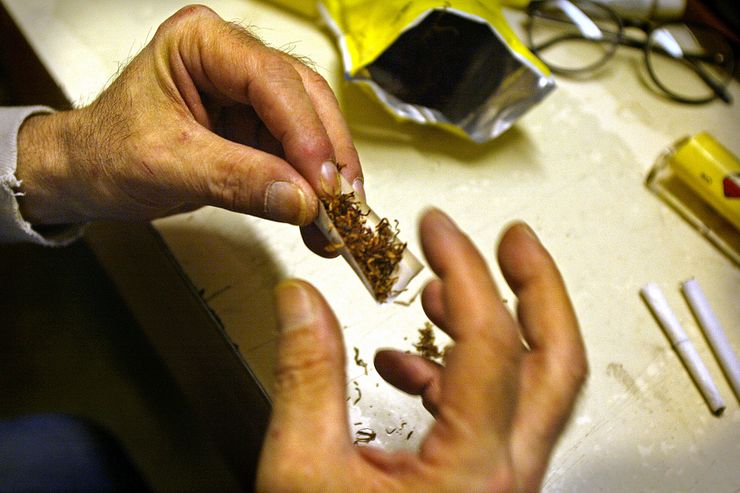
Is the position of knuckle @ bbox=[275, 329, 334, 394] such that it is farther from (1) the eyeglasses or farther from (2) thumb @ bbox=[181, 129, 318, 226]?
(1) the eyeglasses

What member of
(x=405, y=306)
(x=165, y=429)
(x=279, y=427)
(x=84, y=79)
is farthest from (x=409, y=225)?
(x=165, y=429)

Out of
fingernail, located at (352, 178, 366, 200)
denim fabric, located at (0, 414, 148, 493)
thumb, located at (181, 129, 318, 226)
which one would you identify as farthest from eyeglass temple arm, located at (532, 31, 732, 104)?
denim fabric, located at (0, 414, 148, 493)

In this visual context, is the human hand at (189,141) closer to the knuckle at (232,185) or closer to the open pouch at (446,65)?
the knuckle at (232,185)

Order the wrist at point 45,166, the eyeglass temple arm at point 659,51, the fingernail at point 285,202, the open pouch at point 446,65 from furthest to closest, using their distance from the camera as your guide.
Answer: the eyeglass temple arm at point 659,51, the open pouch at point 446,65, the wrist at point 45,166, the fingernail at point 285,202

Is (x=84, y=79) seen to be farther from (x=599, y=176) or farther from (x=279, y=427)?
(x=599, y=176)

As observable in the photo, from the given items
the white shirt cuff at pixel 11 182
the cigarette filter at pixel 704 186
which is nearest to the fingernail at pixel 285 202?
the white shirt cuff at pixel 11 182

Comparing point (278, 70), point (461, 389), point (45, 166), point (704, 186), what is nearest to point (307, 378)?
point (461, 389)

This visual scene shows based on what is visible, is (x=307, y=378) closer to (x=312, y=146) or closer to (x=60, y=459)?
(x=312, y=146)
